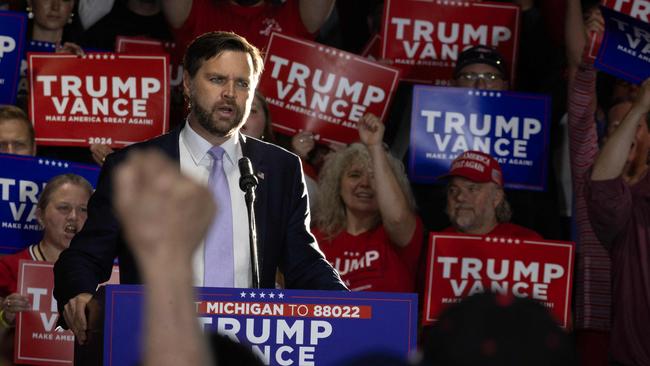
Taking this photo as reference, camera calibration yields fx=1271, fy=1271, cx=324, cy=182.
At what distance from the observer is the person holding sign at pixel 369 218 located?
5.32 m

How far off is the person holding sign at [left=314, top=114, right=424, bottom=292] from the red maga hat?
0.78 ft

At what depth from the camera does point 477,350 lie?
115 centimetres

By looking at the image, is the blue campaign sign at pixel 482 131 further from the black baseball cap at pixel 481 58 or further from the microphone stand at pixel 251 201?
the microphone stand at pixel 251 201

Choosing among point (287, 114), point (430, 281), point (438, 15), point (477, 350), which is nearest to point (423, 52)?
point (438, 15)

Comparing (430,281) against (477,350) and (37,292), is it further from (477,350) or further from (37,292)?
(477,350)

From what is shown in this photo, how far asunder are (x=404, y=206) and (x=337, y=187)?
0.37 metres

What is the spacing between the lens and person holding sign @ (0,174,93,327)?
510 cm

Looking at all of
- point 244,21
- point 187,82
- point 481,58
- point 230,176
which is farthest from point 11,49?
point 230,176

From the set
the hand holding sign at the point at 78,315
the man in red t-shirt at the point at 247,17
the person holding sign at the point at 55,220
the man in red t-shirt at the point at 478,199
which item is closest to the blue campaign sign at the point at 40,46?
the man in red t-shirt at the point at 247,17

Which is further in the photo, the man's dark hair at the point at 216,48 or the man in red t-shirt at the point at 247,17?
the man in red t-shirt at the point at 247,17

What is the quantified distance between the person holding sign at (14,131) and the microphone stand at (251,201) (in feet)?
9.33

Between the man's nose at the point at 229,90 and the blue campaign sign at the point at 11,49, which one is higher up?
the blue campaign sign at the point at 11,49

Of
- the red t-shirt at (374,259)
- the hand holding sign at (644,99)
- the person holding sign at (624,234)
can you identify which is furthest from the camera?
the red t-shirt at (374,259)

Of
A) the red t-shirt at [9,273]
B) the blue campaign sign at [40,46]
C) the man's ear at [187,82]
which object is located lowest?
the red t-shirt at [9,273]
